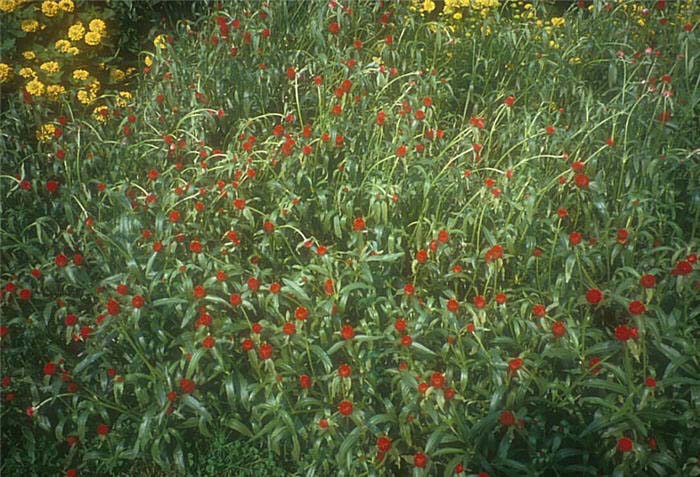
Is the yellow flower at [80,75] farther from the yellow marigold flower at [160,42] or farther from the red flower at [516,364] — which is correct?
the red flower at [516,364]

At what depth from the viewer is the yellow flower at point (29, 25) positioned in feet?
14.0

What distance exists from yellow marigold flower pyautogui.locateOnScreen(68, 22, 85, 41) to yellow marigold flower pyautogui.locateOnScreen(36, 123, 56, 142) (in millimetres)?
681

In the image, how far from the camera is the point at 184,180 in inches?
129

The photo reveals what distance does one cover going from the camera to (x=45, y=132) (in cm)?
384

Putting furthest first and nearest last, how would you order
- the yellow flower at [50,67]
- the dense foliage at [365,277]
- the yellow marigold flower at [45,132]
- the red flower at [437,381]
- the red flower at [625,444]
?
1. the yellow flower at [50,67]
2. the yellow marigold flower at [45,132]
3. the dense foliage at [365,277]
4. the red flower at [437,381]
5. the red flower at [625,444]

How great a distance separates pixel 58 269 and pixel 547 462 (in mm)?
1689

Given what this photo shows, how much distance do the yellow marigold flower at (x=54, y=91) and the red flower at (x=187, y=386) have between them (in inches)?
90.3

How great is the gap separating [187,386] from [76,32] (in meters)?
2.62

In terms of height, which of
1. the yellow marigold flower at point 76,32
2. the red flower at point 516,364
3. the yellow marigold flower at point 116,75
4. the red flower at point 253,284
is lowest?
the yellow marigold flower at point 116,75

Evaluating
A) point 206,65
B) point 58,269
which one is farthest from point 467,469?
point 206,65

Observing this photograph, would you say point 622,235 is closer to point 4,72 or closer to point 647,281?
point 647,281

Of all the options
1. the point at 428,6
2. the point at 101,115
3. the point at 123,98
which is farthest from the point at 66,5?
the point at 428,6

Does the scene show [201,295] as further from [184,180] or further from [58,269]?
[184,180]

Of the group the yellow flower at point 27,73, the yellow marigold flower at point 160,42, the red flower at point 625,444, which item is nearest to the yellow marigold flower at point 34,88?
the yellow flower at point 27,73
